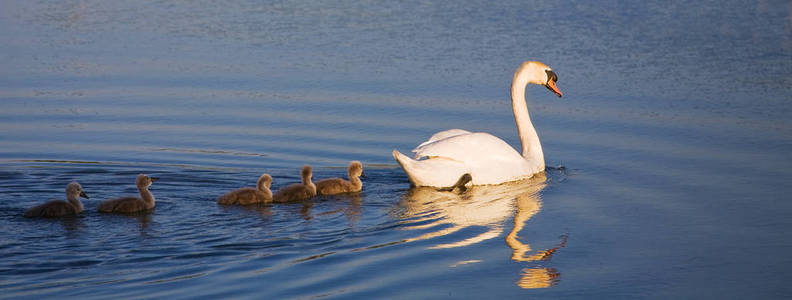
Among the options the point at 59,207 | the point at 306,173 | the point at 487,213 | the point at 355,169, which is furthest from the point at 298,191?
the point at 59,207

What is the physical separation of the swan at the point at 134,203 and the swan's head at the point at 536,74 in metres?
4.43

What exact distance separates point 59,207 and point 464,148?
3741 mm

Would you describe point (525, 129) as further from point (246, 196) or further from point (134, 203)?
point (134, 203)

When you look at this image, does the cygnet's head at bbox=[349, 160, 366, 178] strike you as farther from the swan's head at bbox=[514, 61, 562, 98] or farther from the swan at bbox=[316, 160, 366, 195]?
the swan's head at bbox=[514, 61, 562, 98]

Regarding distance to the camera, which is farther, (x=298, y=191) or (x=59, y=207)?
(x=298, y=191)

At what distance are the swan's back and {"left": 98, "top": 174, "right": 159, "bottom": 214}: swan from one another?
0.36 metres

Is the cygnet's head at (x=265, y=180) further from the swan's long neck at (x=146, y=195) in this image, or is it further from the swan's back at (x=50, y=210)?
the swan's back at (x=50, y=210)

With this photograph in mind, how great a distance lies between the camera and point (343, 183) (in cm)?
1012

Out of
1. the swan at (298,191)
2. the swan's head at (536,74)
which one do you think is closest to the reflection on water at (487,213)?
the swan at (298,191)

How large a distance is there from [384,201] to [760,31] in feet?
29.4

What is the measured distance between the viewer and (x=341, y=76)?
47.9 feet

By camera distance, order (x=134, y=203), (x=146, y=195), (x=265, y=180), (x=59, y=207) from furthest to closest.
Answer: (x=265, y=180) < (x=146, y=195) < (x=134, y=203) < (x=59, y=207)

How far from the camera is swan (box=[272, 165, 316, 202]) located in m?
9.80

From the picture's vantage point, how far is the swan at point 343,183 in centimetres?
1011
